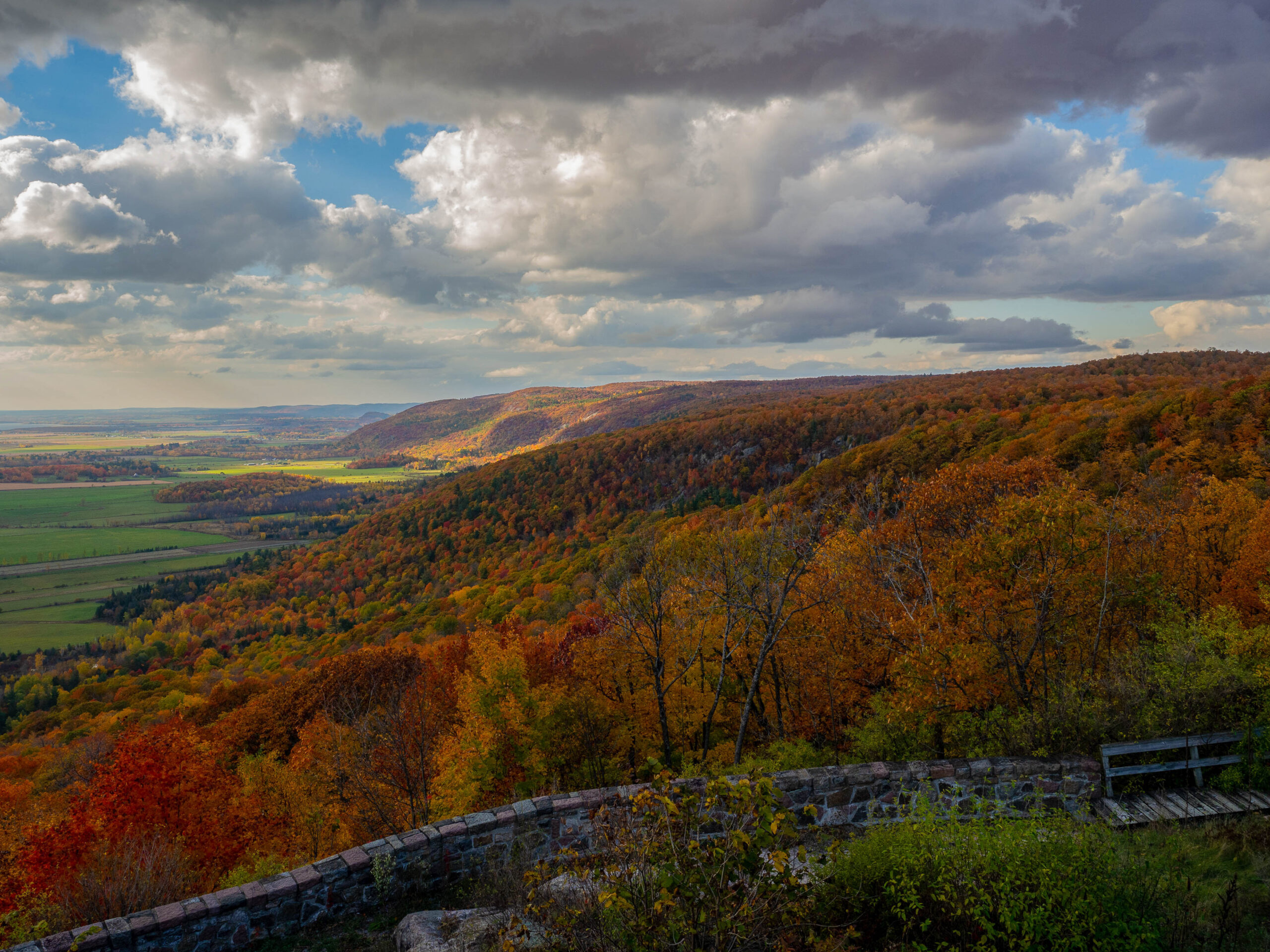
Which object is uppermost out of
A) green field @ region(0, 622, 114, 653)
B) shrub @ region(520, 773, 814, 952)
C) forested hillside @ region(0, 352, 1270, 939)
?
shrub @ region(520, 773, 814, 952)

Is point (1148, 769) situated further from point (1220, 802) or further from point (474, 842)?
point (474, 842)

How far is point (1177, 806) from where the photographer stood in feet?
34.8

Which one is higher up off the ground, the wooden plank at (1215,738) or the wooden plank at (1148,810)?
the wooden plank at (1215,738)

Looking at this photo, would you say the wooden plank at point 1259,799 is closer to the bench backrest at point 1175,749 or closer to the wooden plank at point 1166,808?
the bench backrest at point 1175,749

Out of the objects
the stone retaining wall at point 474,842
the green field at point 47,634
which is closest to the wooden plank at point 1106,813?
the stone retaining wall at point 474,842

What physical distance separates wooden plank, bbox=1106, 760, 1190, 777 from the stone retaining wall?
10.4 inches

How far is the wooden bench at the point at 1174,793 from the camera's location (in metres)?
10.4

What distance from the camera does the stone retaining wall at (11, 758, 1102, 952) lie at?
29.0 ft

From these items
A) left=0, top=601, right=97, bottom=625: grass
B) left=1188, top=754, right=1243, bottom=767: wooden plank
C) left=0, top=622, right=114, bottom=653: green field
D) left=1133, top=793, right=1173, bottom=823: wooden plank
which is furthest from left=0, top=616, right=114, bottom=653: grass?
left=1188, top=754, right=1243, bottom=767: wooden plank

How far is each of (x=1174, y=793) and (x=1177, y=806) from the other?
1.58 feet

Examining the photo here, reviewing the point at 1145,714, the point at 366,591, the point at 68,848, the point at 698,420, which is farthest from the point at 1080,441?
the point at 366,591

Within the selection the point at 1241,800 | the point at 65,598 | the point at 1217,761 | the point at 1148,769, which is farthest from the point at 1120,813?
the point at 65,598

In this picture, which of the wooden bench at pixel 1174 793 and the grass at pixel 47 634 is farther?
the grass at pixel 47 634

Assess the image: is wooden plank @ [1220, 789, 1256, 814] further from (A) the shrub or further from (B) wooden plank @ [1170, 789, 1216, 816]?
(A) the shrub
